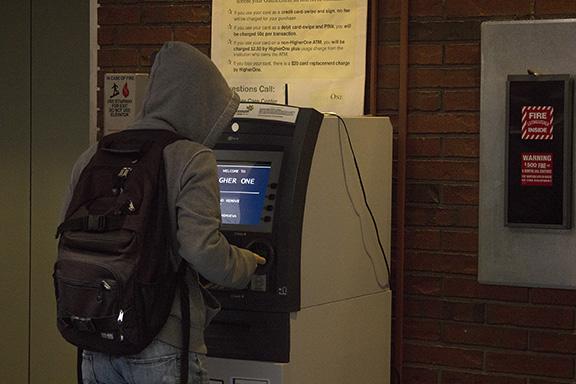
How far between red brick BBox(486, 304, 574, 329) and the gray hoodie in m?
1.10

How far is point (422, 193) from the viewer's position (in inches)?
137

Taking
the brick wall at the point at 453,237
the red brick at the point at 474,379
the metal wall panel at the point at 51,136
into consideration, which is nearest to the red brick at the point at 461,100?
the brick wall at the point at 453,237

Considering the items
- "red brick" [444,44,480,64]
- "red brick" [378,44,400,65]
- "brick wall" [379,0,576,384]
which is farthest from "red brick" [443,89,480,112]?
"red brick" [378,44,400,65]

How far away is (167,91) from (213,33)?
4.00 ft

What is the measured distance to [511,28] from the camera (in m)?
3.30

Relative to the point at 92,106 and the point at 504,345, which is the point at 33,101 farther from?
the point at 504,345

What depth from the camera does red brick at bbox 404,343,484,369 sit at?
3.45m

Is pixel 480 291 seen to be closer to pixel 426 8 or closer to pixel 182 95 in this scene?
pixel 426 8

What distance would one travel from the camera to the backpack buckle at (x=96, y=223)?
2428 mm

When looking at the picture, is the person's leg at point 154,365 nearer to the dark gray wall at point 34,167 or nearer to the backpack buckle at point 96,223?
the backpack buckle at point 96,223

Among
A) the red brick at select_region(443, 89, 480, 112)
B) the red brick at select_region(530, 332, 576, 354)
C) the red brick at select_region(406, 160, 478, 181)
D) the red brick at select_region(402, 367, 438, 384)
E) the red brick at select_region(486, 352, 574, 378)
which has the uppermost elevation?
the red brick at select_region(443, 89, 480, 112)

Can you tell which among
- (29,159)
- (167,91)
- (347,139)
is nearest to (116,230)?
(167,91)

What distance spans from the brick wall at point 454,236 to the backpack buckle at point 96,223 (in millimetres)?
1394

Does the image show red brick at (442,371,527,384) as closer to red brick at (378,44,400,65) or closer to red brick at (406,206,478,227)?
red brick at (406,206,478,227)
